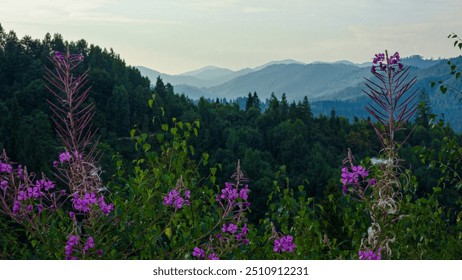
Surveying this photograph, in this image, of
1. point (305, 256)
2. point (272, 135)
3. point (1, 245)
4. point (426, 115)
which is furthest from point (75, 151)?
point (272, 135)

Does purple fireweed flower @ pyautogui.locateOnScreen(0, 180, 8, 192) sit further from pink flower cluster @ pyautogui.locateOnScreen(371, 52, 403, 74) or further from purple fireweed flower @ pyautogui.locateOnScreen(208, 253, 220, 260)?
pink flower cluster @ pyautogui.locateOnScreen(371, 52, 403, 74)

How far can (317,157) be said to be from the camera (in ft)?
343

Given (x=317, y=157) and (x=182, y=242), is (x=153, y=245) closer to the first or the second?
(x=182, y=242)

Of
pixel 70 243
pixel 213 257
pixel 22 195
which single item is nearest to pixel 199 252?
pixel 213 257

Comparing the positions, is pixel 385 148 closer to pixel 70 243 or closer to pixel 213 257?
pixel 213 257

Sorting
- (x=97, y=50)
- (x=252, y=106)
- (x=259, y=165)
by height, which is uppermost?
(x=97, y=50)

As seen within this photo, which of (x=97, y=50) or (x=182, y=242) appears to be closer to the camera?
(x=182, y=242)

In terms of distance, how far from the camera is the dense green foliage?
16.5ft

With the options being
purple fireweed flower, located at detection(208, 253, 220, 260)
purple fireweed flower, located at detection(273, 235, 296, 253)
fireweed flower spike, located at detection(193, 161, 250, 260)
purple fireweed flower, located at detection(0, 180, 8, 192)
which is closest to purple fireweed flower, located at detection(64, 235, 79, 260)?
purple fireweed flower, located at detection(0, 180, 8, 192)

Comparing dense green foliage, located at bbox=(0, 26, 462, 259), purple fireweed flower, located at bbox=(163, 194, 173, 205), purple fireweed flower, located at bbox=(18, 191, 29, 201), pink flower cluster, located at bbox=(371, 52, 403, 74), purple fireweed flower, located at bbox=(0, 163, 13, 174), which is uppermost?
pink flower cluster, located at bbox=(371, 52, 403, 74)

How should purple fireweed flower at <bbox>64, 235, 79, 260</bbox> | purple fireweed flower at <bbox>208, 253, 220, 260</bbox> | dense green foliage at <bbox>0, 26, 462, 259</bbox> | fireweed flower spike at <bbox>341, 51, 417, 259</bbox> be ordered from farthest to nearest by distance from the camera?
dense green foliage at <bbox>0, 26, 462, 259</bbox> → purple fireweed flower at <bbox>208, 253, 220, 260</bbox> → purple fireweed flower at <bbox>64, 235, 79, 260</bbox> → fireweed flower spike at <bbox>341, 51, 417, 259</bbox>

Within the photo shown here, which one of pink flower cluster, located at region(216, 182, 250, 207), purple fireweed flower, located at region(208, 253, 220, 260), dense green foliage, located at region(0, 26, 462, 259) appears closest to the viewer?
pink flower cluster, located at region(216, 182, 250, 207)

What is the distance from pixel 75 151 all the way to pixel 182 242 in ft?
3.71
